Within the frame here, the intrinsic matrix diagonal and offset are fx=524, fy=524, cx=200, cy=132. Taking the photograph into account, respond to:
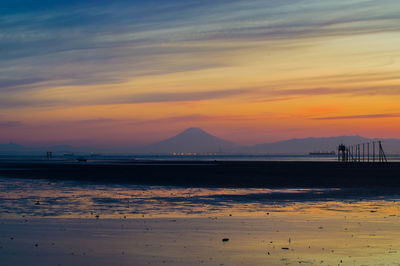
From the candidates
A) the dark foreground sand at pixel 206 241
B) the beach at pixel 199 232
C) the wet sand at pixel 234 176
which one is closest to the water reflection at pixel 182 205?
the beach at pixel 199 232

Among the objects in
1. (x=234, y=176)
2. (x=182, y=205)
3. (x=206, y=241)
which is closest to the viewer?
(x=206, y=241)

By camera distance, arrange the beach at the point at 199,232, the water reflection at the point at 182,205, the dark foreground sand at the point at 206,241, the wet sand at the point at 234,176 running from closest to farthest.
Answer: the dark foreground sand at the point at 206,241 < the beach at the point at 199,232 < the water reflection at the point at 182,205 < the wet sand at the point at 234,176

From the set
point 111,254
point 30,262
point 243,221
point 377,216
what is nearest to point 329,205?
point 377,216

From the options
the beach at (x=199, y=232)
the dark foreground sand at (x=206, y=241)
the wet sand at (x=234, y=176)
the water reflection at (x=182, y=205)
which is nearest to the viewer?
the dark foreground sand at (x=206, y=241)

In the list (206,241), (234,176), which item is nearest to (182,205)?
(206,241)

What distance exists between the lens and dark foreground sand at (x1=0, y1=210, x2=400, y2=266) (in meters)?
13.3

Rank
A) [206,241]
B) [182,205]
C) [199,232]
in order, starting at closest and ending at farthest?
[206,241] → [199,232] → [182,205]

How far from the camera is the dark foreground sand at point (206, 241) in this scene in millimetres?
13263

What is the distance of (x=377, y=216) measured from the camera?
21.6m

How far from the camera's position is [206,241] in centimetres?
1586

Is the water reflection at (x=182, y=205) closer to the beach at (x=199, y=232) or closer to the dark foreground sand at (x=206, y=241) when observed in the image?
the beach at (x=199, y=232)

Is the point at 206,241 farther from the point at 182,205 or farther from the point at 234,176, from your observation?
the point at 234,176

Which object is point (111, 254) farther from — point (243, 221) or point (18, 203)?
point (18, 203)

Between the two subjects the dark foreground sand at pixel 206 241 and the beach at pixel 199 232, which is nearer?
the dark foreground sand at pixel 206 241
